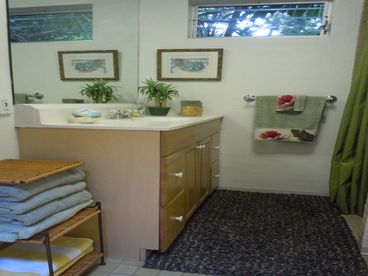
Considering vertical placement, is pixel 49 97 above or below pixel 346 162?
above

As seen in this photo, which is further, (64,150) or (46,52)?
(46,52)

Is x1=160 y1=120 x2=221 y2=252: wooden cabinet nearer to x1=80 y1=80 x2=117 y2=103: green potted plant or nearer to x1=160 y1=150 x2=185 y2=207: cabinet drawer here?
x1=160 y1=150 x2=185 y2=207: cabinet drawer

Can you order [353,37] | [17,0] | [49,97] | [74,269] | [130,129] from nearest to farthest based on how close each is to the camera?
[74,269] → [130,129] → [17,0] → [49,97] → [353,37]

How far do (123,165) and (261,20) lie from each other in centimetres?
206

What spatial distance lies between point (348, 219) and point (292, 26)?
176cm

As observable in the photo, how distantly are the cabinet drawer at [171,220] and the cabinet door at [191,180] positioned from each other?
114mm

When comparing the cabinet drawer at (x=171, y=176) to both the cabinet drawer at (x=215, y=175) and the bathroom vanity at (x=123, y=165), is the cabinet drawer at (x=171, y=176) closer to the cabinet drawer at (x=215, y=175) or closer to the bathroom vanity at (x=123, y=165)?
the bathroom vanity at (x=123, y=165)

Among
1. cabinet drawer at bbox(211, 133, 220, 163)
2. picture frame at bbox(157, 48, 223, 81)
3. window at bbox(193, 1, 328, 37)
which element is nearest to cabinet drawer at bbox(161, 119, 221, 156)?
cabinet drawer at bbox(211, 133, 220, 163)

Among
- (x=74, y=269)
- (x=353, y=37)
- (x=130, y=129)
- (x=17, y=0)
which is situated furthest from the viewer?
(x=353, y=37)

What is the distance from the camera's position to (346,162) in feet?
7.72

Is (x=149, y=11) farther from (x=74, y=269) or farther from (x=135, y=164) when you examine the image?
(x=74, y=269)

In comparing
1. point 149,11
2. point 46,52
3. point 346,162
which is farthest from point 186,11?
point 346,162

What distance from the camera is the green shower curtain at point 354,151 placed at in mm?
2225

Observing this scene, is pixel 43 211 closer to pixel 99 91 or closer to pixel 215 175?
pixel 99 91
